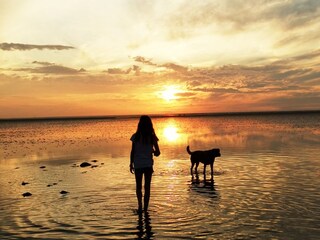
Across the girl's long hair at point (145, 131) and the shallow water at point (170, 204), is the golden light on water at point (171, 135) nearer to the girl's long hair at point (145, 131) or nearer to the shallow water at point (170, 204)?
the shallow water at point (170, 204)

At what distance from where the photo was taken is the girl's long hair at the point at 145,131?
439 inches

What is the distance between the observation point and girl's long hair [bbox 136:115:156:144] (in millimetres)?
11141

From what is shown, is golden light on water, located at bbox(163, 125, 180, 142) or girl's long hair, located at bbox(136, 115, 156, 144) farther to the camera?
golden light on water, located at bbox(163, 125, 180, 142)

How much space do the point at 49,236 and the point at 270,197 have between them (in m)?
7.89

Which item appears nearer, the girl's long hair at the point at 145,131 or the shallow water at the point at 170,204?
Answer: the shallow water at the point at 170,204

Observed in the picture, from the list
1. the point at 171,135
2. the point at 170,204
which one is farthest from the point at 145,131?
the point at 171,135

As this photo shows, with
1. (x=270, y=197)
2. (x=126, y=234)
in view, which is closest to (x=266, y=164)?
(x=270, y=197)

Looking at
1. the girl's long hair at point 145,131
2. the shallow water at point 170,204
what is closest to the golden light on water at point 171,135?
the shallow water at point 170,204

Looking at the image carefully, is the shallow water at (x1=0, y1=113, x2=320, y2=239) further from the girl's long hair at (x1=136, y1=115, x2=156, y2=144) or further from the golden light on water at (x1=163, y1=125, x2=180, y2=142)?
the golden light on water at (x1=163, y1=125, x2=180, y2=142)

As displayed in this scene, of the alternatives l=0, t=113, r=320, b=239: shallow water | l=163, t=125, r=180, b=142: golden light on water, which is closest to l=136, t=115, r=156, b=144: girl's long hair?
l=0, t=113, r=320, b=239: shallow water

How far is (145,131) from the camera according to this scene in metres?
11.2

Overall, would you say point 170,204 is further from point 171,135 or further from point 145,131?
point 171,135

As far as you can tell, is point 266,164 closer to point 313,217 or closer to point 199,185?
point 199,185

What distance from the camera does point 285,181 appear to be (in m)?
16.3
